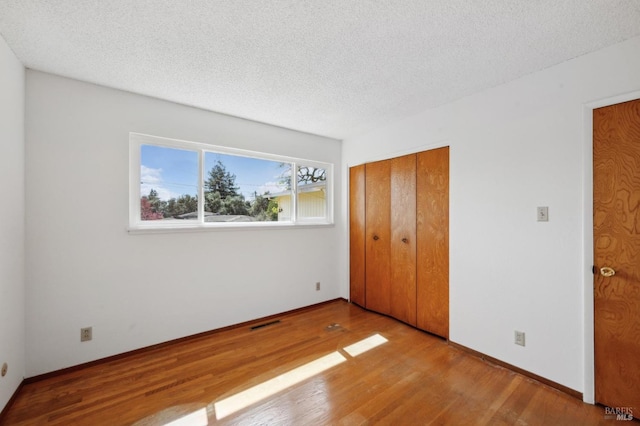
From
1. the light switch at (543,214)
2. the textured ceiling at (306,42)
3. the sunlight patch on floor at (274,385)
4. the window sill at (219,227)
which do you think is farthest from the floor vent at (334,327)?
the textured ceiling at (306,42)

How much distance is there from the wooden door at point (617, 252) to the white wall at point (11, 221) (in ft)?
13.3

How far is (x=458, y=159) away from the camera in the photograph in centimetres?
266

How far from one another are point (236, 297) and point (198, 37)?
257 centimetres

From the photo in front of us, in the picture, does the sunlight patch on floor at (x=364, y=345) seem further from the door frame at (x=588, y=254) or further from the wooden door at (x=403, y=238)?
the door frame at (x=588, y=254)

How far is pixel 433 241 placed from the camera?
291 cm

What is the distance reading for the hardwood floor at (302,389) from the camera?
1.74m

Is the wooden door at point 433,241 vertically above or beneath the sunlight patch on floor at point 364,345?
above

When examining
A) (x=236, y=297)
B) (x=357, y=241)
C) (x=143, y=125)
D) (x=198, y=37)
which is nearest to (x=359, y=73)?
(x=198, y=37)

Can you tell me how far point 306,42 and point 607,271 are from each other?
2595 millimetres

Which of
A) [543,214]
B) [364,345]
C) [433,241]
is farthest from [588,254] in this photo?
[364,345]

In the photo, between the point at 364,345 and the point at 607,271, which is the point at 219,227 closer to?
the point at 364,345

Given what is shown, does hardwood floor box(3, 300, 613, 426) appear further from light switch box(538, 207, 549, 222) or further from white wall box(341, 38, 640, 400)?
light switch box(538, 207, 549, 222)

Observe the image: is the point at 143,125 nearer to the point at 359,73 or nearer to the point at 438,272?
the point at 359,73

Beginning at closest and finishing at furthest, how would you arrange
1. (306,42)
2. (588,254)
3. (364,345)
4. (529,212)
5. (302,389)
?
(306,42) < (588,254) < (302,389) < (529,212) < (364,345)
